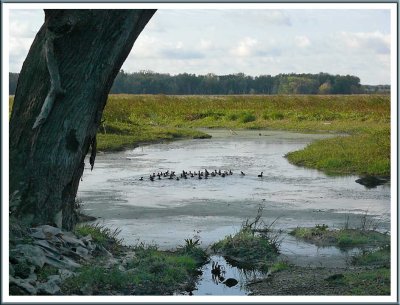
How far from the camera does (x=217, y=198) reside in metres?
15.4

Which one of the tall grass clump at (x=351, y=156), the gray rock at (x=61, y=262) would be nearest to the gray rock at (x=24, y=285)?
the gray rock at (x=61, y=262)

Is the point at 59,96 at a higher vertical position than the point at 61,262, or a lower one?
higher

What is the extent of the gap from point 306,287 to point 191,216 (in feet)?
17.9

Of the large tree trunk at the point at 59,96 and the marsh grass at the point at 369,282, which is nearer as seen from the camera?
the marsh grass at the point at 369,282

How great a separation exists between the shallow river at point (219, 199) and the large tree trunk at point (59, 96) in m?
2.62

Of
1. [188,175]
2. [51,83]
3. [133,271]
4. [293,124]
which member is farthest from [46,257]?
[293,124]

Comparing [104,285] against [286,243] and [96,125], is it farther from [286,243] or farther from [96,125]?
[286,243]

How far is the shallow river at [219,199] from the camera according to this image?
11.9 metres

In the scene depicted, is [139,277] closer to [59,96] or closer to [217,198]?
[59,96]

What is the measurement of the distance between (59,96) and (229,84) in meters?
51.9

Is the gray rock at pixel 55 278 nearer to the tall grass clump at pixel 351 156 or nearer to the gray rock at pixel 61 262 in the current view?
the gray rock at pixel 61 262

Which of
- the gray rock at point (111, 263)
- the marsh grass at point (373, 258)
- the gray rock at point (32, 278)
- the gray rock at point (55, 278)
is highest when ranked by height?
the gray rock at point (32, 278)

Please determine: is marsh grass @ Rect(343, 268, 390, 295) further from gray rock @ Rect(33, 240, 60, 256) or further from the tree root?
the tree root

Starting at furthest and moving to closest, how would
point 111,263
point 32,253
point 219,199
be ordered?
point 219,199
point 111,263
point 32,253
